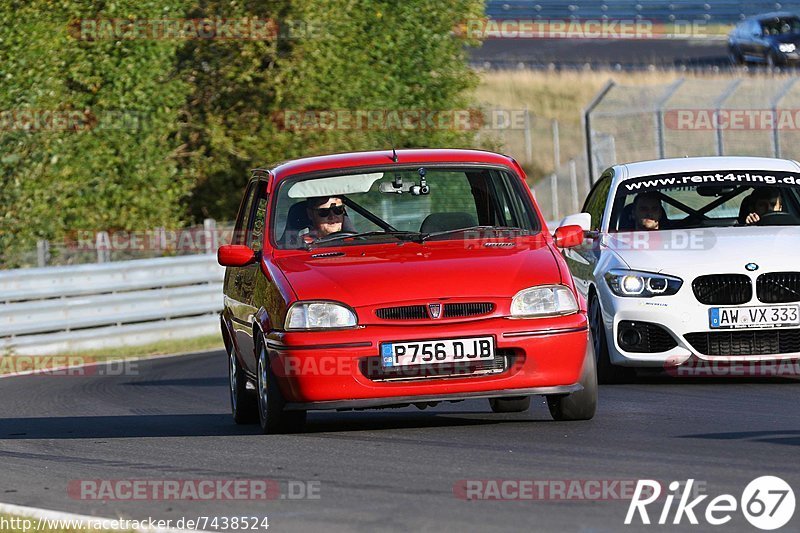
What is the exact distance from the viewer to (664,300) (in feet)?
36.0

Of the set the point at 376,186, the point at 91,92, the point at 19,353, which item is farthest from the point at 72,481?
the point at 91,92

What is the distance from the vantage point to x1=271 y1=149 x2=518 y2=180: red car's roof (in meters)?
9.83

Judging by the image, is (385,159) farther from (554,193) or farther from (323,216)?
(554,193)

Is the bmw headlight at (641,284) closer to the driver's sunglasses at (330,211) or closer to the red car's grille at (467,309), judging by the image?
the driver's sunglasses at (330,211)

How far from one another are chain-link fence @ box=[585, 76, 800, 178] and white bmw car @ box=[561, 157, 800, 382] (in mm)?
12262

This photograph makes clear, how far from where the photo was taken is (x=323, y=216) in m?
9.65

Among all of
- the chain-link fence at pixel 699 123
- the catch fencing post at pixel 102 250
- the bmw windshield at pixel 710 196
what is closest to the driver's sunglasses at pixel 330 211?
the bmw windshield at pixel 710 196

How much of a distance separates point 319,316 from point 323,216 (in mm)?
1211

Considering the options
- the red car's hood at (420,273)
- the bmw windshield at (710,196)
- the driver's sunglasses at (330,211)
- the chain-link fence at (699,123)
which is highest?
the driver's sunglasses at (330,211)

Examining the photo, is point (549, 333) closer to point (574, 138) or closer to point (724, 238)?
point (724, 238)

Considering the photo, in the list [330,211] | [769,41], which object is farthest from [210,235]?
[769,41]

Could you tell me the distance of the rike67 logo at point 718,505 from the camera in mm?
5961

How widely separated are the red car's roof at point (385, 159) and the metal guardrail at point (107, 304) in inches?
351

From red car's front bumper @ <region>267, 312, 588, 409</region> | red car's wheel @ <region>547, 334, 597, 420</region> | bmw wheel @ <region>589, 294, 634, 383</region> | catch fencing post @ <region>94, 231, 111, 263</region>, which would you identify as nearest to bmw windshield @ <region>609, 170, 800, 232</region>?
bmw wheel @ <region>589, 294, 634, 383</region>
